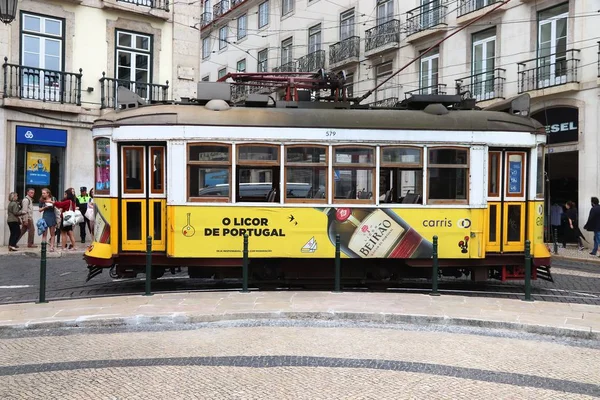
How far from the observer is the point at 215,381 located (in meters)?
5.37

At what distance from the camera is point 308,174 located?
10.3m

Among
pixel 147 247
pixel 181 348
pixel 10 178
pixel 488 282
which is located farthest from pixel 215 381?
pixel 10 178

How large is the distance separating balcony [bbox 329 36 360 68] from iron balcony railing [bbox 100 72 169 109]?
12.4 meters

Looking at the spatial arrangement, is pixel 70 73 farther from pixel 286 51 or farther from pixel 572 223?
pixel 286 51

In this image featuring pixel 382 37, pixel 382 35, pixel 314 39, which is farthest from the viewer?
pixel 314 39

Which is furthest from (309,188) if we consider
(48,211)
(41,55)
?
(41,55)

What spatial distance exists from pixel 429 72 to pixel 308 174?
19.9 metres

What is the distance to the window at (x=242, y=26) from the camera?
4278 centimetres

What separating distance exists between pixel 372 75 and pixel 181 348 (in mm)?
26642

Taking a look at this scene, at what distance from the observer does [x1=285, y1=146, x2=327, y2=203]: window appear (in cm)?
1023

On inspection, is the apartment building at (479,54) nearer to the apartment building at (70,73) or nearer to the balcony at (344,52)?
the balcony at (344,52)

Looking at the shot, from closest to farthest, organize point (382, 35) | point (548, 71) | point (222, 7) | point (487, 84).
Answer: point (548, 71) → point (487, 84) → point (382, 35) → point (222, 7)

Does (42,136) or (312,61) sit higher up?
(312,61)

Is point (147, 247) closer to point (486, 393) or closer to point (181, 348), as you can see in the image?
point (181, 348)
